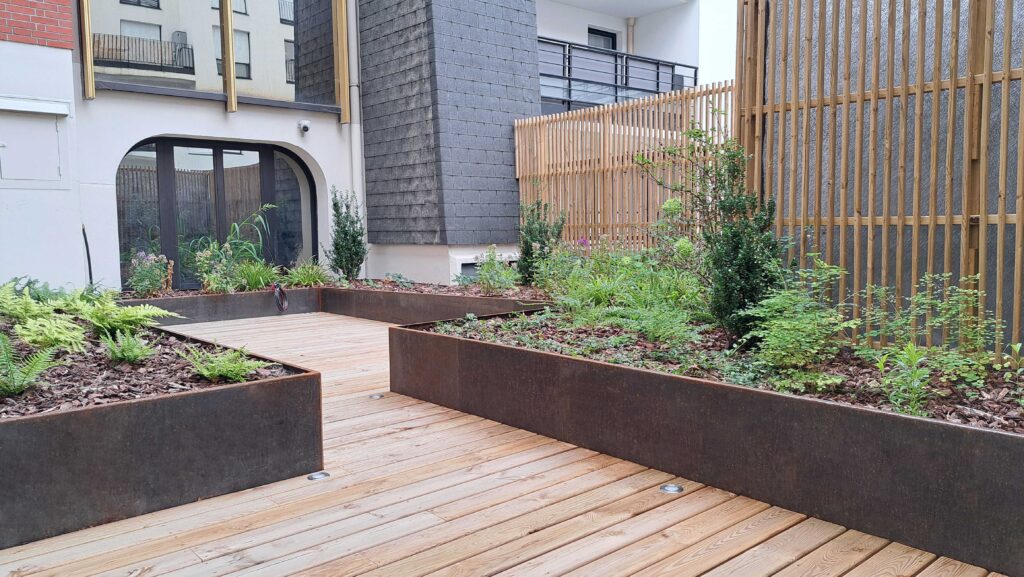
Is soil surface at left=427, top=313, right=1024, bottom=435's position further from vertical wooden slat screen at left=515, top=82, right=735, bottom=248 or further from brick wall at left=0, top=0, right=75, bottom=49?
brick wall at left=0, top=0, right=75, bottom=49

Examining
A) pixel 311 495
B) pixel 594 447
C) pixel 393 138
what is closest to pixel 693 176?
pixel 594 447

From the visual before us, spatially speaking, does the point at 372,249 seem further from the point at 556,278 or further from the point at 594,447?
the point at 594,447

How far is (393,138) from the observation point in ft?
33.1

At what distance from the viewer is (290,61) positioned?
10.1 m

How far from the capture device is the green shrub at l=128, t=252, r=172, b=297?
26.9 ft

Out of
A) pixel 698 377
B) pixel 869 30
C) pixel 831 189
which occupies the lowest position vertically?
pixel 698 377

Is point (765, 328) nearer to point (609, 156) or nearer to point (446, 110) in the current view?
point (609, 156)

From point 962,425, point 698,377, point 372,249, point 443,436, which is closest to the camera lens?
point 962,425

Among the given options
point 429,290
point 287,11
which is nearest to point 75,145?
point 287,11

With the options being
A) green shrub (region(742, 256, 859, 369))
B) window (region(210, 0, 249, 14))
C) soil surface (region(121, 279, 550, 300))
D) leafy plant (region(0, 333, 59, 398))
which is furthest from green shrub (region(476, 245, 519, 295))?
window (region(210, 0, 249, 14))

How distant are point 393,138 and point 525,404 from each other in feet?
23.0

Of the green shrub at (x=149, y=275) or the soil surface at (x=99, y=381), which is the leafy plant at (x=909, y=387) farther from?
the green shrub at (x=149, y=275)

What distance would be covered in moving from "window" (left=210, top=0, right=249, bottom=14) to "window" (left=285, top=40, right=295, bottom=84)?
0.67m

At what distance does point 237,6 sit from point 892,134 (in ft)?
27.3
